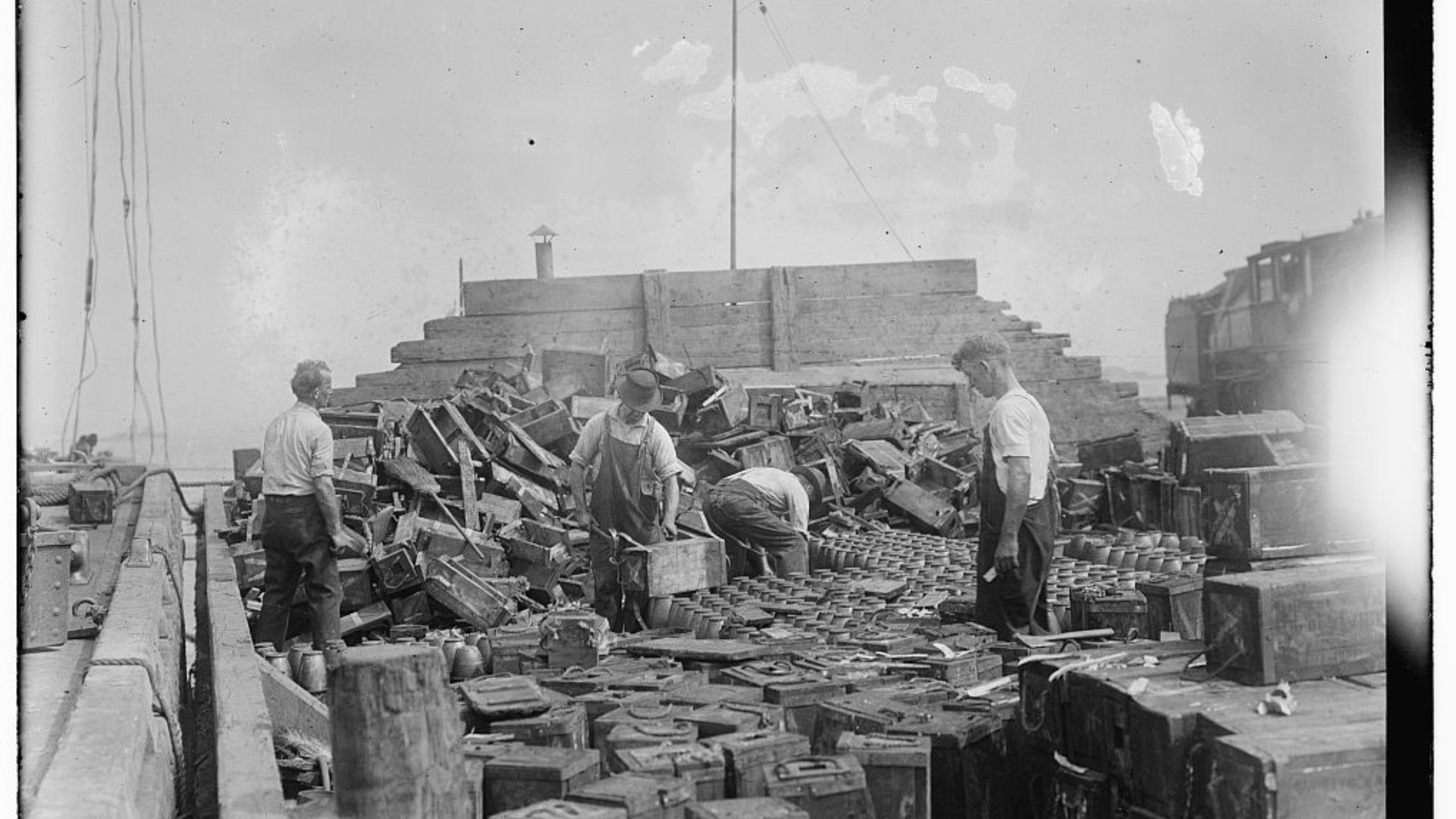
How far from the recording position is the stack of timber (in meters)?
15.4

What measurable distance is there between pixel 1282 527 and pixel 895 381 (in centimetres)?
1088

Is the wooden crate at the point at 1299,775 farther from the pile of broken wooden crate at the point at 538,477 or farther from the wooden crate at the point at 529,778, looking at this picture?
the pile of broken wooden crate at the point at 538,477

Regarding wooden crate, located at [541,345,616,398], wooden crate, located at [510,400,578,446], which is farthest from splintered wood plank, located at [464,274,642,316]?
wooden crate, located at [510,400,578,446]

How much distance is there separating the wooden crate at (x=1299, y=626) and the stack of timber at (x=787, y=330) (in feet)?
37.4

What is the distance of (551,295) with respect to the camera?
16047 mm

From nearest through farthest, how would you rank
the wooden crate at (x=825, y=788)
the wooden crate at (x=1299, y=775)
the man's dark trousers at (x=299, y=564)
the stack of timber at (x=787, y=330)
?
the wooden crate at (x=1299, y=775), the wooden crate at (x=825, y=788), the man's dark trousers at (x=299, y=564), the stack of timber at (x=787, y=330)

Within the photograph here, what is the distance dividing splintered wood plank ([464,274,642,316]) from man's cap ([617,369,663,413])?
8.92 meters

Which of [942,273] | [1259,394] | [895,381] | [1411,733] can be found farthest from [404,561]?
[1259,394]

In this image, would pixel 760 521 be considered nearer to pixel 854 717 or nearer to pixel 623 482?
pixel 623 482

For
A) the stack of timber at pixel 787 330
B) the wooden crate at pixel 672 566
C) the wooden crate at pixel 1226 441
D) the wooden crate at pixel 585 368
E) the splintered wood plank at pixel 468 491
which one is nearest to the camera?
the wooden crate at pixel 672 566

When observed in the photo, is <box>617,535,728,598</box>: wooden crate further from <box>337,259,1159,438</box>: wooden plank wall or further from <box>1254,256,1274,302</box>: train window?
<box>1254,256,1274,302</box>: train window

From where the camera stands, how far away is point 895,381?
1505 centimetres

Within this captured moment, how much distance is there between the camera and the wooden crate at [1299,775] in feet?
9.71

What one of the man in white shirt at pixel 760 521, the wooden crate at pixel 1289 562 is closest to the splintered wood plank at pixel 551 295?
the man in white shirt at pixel 760 521
